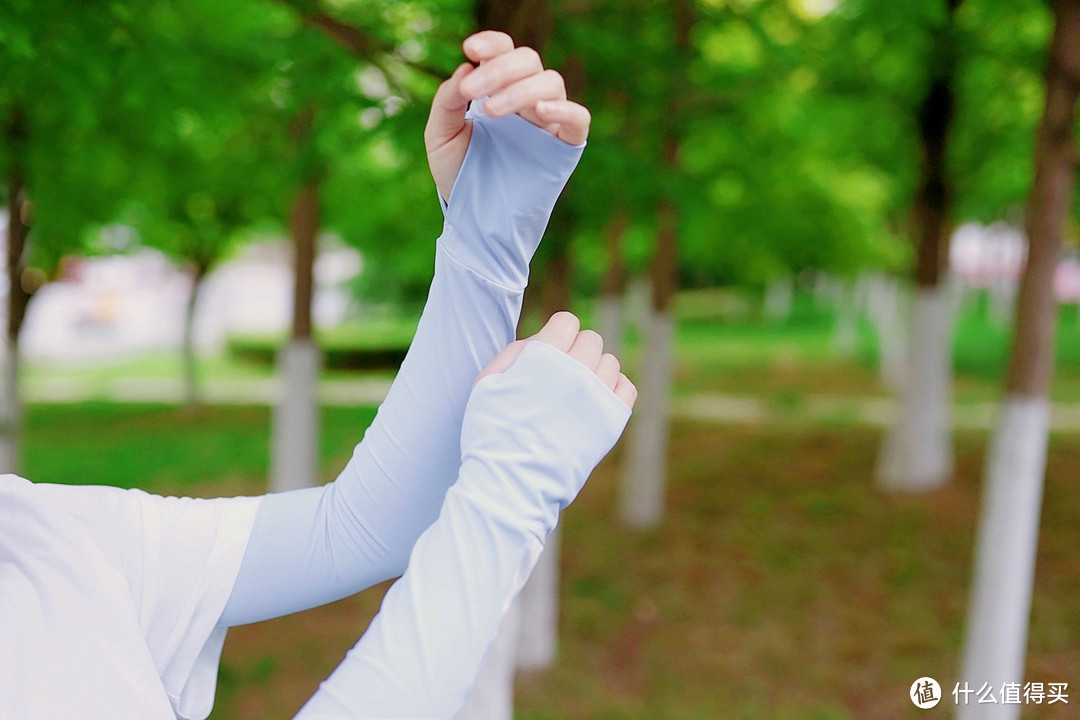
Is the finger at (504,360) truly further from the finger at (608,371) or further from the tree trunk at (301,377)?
the tree trunk at (301,377)

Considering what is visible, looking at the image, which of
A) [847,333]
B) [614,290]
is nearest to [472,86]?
[614,290]

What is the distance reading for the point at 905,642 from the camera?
5.48 meters

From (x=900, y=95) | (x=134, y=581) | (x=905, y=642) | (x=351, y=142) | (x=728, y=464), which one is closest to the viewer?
(x=134, y=581)

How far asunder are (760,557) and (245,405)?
1023cm

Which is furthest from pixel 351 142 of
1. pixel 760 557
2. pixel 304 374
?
pixel 760 557

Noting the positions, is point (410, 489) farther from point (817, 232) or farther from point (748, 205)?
point (817, 232)

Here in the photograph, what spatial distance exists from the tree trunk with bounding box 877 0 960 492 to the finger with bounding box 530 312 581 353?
24.8 feet

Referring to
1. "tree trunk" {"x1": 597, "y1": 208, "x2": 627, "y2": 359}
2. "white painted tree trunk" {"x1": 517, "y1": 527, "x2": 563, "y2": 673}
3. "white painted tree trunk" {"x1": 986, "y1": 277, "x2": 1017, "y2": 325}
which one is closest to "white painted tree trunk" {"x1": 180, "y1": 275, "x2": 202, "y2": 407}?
"tree trunk" {"x1": 597, "y1": 208, "x2": 627, "y2": 359}

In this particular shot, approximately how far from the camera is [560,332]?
877 mm

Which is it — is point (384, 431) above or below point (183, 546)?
above

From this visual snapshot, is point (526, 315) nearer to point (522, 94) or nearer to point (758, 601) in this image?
point (758, 601)

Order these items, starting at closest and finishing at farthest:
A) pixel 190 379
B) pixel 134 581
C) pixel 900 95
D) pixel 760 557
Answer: pixel 134 581, pixel 760 557, pixel 900 95, pixel 190 379

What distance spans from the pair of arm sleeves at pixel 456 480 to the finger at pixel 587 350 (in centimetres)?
2

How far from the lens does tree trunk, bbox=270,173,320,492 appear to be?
24.0ft
